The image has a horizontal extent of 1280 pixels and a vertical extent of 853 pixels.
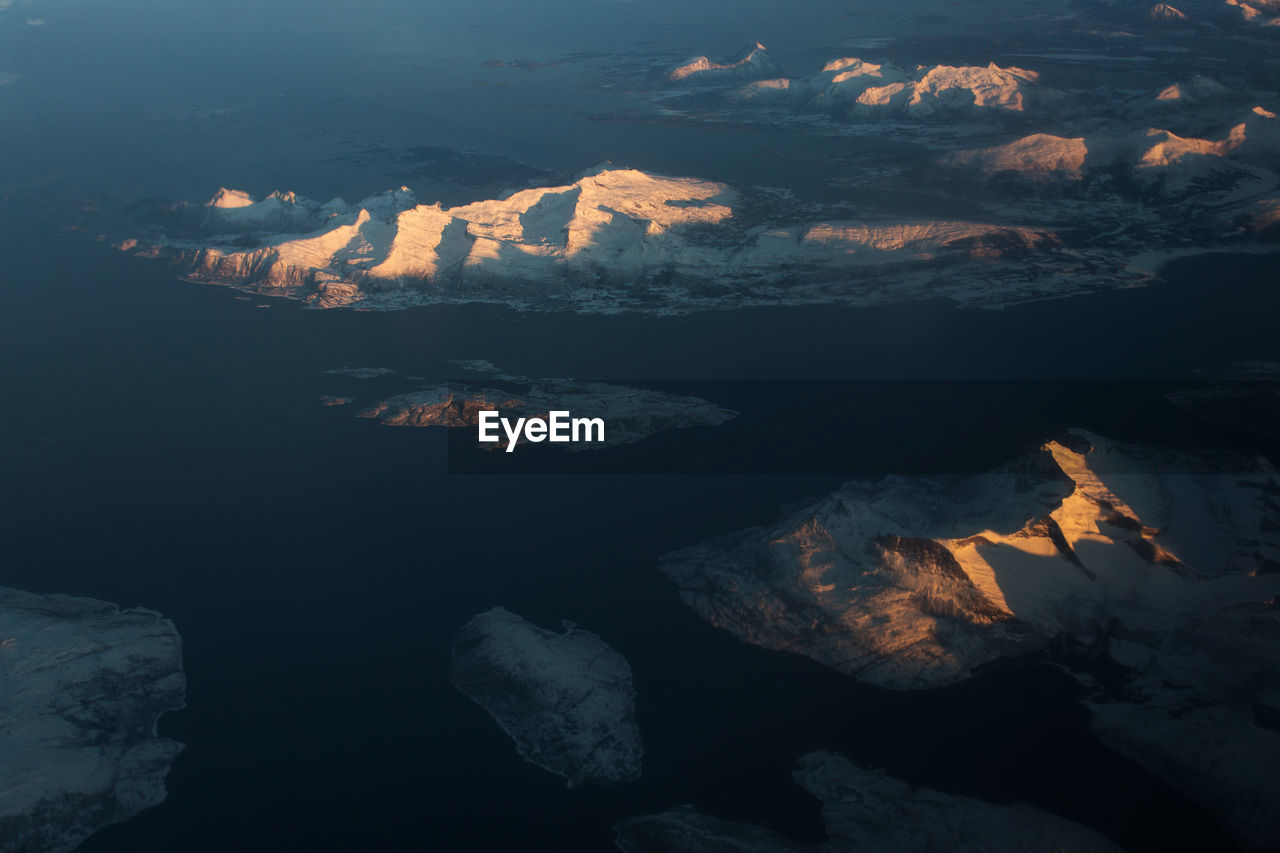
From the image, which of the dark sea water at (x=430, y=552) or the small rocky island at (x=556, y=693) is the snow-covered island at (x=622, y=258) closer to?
the dark sea water at (x=430, y=552)

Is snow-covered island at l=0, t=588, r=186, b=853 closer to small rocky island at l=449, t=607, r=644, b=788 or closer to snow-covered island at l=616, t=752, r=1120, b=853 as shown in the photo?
small rocky island at l=449, t=607, r=644, b=788

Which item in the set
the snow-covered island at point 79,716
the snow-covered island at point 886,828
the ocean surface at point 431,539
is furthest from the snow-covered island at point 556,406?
the snow-covered island at point 886,828

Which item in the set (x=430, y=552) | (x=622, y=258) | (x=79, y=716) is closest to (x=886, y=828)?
(x=430, y=552)

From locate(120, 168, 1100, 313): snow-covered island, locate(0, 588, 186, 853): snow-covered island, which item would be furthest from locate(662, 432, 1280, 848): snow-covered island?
locate(120, 168, 1100, 313): snow-covered island

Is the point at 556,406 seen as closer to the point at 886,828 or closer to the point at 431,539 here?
the point at 431,539

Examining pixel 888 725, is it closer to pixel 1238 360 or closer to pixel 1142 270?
pixel 1238 360

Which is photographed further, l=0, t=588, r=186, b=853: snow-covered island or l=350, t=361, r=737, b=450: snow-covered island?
l=350, t=361, r=737, b=450: snow-covered island
